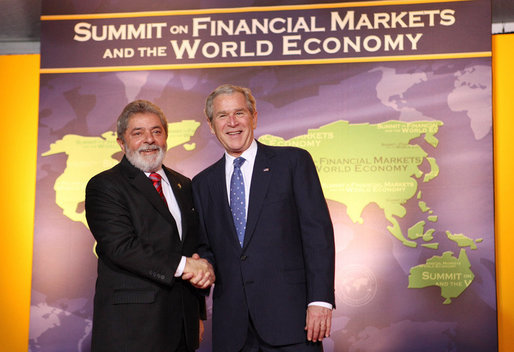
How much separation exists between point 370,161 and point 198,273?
6.87ft

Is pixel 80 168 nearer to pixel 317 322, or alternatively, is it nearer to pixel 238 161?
pixel 238 161

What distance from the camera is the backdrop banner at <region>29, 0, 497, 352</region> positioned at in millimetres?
4145

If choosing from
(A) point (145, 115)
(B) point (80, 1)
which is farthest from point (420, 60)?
(B) point (80, 1)

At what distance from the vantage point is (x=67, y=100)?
15.0 feet

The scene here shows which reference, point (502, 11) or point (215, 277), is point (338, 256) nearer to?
point (215, 277)

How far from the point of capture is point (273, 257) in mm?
2510

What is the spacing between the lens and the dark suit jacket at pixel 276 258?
97.5 inches

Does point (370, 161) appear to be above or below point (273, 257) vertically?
above

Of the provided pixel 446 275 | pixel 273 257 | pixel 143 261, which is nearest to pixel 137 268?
pixel 143 261

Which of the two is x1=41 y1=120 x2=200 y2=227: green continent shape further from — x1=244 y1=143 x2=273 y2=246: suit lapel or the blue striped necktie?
x1=244 y1=143 x2=273 y2=246: suit lapel

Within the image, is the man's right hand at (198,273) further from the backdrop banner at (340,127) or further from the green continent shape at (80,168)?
the green continent shape at (80,168)

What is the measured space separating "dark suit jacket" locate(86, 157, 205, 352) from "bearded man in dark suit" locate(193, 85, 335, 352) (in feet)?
0.75

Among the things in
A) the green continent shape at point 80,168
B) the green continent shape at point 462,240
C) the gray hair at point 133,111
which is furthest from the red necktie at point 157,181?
the green continent shape at point 462,240

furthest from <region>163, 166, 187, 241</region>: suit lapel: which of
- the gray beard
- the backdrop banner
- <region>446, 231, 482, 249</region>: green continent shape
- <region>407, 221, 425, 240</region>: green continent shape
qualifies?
<region>446, 231, 482, 249</region>: green continent shape
